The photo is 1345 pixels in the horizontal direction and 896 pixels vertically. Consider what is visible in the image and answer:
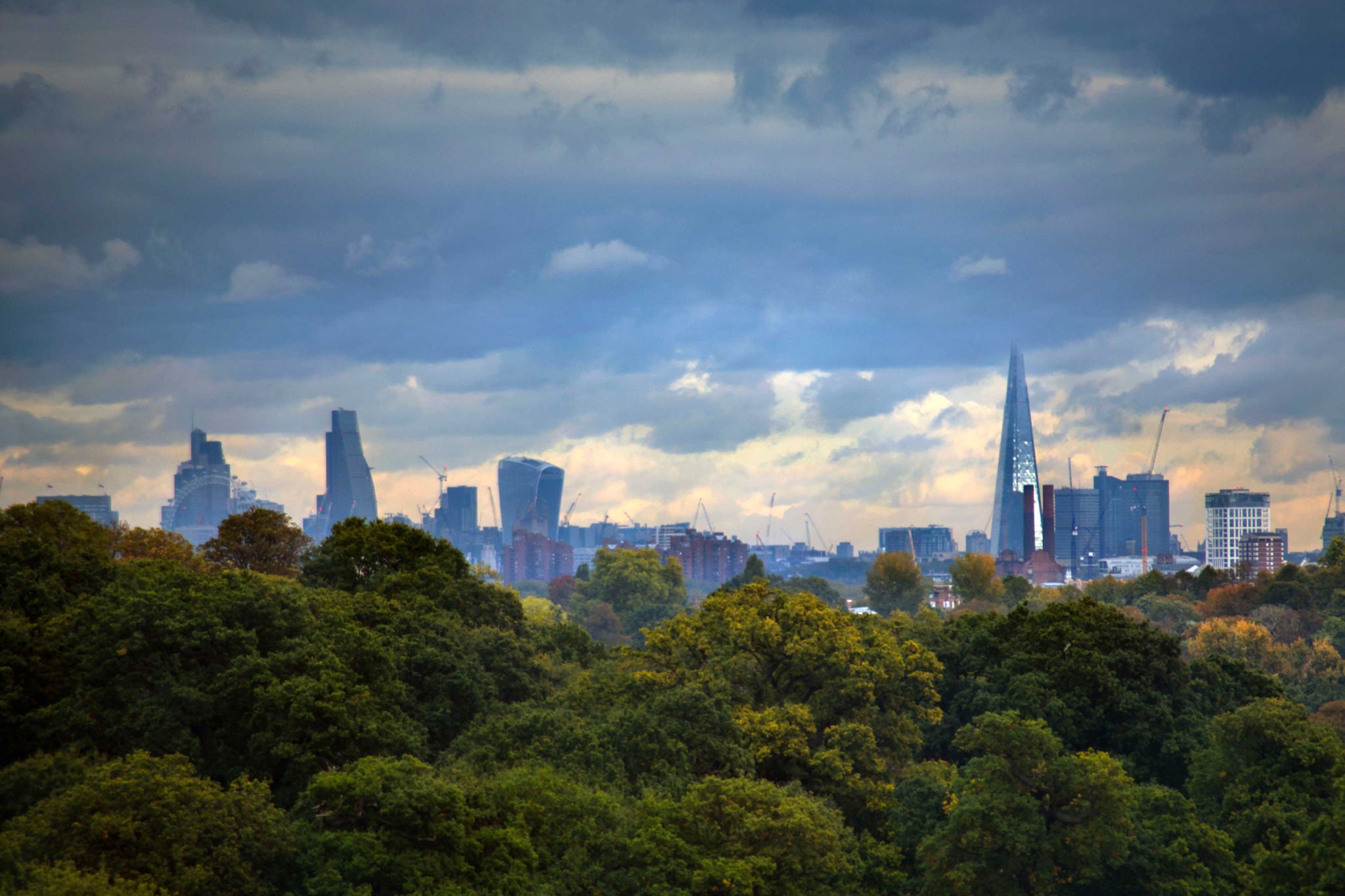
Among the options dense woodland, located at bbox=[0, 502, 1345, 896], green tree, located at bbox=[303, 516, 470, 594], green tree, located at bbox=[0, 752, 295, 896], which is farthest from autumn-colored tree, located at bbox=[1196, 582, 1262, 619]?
green tree, located at bbox=[0, 752, 295, 896]

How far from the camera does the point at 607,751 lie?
4344 centimetres

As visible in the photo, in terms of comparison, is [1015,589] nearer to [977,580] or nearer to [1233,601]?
[977,580]

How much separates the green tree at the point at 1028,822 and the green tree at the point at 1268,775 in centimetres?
613

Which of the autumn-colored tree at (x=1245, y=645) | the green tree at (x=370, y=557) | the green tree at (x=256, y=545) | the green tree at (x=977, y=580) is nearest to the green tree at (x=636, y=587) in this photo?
the green tree at (x=977, y=580)

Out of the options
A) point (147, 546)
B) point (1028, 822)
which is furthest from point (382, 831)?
point (147, 546)

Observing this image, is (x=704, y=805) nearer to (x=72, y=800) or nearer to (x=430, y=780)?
(x=430, y=780)

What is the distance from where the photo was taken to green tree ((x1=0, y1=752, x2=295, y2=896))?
103 feet

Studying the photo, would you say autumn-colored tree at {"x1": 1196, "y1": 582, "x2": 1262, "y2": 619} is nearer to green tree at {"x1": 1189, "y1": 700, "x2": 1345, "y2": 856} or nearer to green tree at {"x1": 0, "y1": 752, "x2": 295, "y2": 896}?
green tree at {"x1": 1189, "y1": 700, "x2": 1345, "y2": 856}

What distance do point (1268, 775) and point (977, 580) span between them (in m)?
132

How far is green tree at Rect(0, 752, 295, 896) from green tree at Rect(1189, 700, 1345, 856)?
31.0 meters

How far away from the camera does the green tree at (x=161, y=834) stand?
31312 mm

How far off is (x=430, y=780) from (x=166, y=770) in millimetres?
7094

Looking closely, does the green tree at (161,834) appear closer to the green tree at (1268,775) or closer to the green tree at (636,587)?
the green tree at (1268,775)

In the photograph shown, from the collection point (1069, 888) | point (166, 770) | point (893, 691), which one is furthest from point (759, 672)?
point (166, 770)
